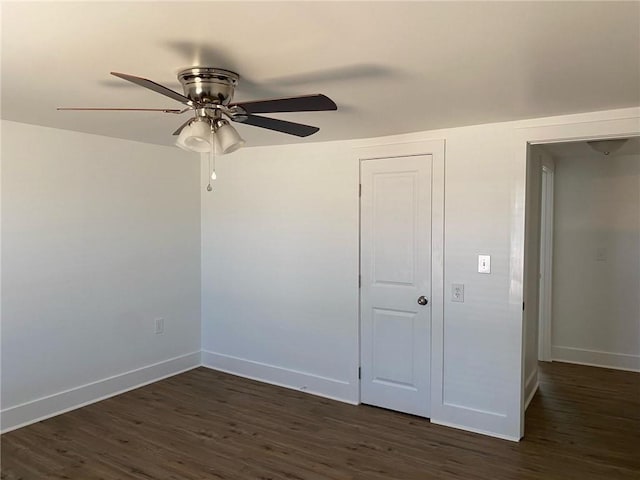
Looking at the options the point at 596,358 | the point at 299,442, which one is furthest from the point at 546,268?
the point at 299,442

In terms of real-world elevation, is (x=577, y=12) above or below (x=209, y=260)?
above

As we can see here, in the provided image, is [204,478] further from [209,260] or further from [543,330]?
[543,330]

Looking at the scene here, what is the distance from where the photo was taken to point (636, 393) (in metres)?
4.00

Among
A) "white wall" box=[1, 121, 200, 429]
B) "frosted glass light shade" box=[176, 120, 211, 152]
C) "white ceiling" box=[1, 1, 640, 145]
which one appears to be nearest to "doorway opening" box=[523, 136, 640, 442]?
"white ceiling" box=[1, 1, 640, 145]

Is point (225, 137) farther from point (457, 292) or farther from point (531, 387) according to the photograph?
point (531, 387)

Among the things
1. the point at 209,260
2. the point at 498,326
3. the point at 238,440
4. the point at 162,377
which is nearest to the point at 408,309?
the point at 498,326

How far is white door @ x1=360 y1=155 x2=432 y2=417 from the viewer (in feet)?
11.3

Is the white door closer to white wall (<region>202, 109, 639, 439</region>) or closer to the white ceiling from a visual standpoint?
white wall (<region>202, 109, 639, 439</region>)

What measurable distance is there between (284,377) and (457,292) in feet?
5.85

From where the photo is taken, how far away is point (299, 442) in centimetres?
311

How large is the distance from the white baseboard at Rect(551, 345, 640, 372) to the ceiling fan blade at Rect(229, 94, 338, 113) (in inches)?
167

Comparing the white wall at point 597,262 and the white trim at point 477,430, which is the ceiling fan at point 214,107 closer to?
the white trim at point 477,430

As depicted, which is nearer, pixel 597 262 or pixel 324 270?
pixel 324 270

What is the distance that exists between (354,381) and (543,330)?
2382 millimetres
